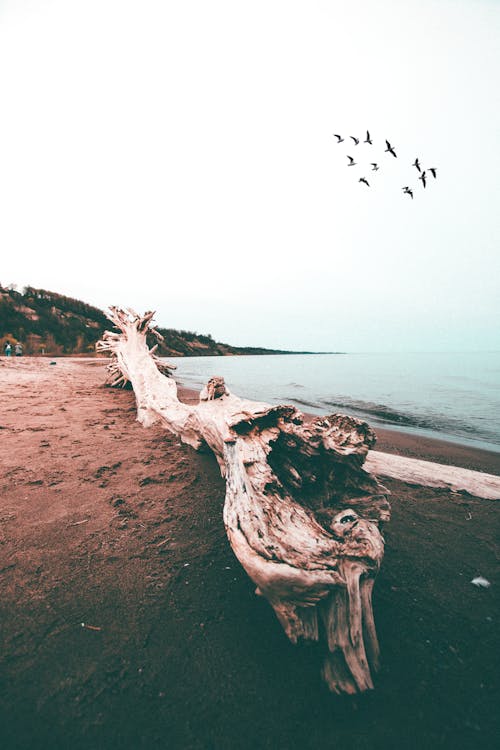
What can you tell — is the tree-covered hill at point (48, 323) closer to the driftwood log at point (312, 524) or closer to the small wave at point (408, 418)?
the small wave at point (408, 418)

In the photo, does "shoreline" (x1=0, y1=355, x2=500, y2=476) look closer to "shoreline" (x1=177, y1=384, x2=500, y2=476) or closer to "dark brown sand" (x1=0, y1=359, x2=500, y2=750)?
"shoreline" (x1=177, y1=384, x2=500, y2=476)

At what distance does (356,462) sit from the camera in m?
2.29

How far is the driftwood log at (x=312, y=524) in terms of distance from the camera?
1.41 meters

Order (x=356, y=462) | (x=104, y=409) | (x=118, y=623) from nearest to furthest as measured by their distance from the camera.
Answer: (x=118, y=623) < (x=356, y=462) < (x=104, y=409)

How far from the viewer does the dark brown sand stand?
1175mm

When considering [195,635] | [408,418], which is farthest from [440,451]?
[195,635]

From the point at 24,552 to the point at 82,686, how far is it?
3.56 feet

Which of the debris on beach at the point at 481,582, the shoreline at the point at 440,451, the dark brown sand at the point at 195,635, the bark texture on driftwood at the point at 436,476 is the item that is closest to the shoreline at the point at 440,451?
the shoreline at the point at 440,451

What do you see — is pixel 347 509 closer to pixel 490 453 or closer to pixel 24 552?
pixel 24 552

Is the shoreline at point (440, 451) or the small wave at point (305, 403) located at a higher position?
the shoreline at point (440, 451)

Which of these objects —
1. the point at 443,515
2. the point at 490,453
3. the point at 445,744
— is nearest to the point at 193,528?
the point at 445,744

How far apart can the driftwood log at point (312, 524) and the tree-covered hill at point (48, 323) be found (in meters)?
25.6

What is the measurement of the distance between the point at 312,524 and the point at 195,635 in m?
0.83

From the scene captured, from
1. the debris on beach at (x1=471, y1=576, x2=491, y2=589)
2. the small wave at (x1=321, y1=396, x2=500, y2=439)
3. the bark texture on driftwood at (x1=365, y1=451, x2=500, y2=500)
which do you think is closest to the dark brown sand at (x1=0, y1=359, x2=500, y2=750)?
the debris on beach at (x1=471, y1=576, x2=491, y2=589)
